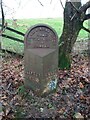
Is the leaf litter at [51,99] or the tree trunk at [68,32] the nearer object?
the leaf litter at [51,99]

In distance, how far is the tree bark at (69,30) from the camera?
6.70m

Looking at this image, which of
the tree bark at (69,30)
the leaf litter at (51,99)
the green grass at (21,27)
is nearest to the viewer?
the leaf litter at (51,99)

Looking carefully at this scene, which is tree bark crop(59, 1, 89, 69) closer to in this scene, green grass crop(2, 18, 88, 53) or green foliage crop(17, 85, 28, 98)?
green foliage crop(17, 85, 28, 98)

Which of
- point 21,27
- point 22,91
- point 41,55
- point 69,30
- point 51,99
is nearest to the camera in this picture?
point 41,55

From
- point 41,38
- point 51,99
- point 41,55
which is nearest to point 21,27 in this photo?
point 41,38

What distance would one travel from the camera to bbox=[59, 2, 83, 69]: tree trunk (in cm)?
672

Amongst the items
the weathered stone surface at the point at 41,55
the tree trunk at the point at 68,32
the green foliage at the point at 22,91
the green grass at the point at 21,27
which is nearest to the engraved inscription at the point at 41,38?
the weathered stone surface at the point at 41,55

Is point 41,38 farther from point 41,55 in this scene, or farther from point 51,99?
point 51,99

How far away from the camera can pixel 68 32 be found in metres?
6.82

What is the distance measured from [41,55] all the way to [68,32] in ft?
5.72

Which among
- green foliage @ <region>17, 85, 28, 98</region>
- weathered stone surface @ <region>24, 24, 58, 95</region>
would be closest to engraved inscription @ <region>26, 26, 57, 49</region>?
weathered stone surface @ <region>24, 24, 58, 95</region>

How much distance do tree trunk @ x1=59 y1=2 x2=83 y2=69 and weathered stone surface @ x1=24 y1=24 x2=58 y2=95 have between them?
4.39ft

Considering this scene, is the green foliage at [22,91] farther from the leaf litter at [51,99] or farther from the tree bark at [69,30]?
the tree bark at [69,30]

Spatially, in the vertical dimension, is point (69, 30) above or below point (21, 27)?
below
